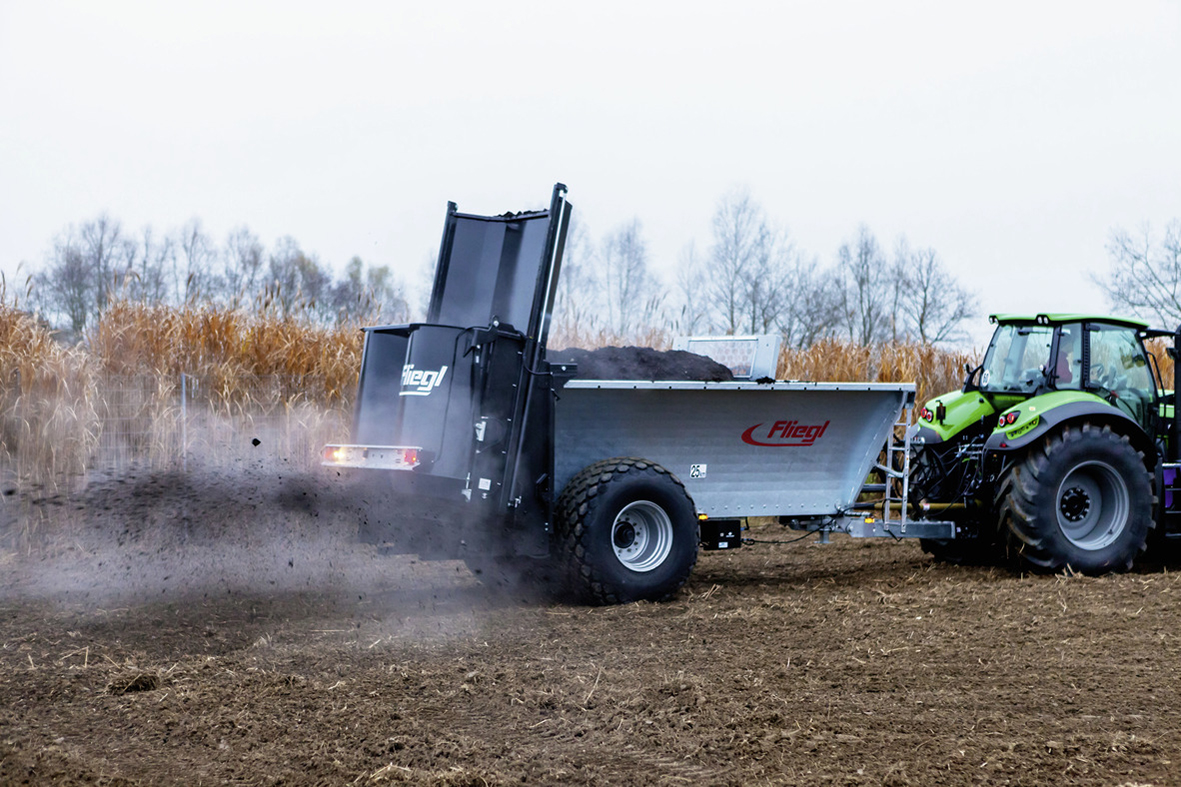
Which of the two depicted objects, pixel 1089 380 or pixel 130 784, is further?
pixel 1089 380

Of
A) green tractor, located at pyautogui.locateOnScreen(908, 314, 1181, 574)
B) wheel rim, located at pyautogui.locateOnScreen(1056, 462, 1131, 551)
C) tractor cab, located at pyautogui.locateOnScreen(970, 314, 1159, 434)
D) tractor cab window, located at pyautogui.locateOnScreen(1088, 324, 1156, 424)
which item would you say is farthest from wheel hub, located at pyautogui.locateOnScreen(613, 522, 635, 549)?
tractor cab window, located at pyautogui.locateOnScreen(1088, 324, 1156, 424)

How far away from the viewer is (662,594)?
7363 mm

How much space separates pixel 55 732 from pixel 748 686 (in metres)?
3.00

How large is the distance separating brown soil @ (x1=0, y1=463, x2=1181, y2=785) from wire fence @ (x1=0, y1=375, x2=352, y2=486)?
753mm

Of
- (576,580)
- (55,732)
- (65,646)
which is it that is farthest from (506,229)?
(55,732)

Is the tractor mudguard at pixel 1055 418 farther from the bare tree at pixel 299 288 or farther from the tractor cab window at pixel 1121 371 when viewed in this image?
the bare tree at pixel 299 288

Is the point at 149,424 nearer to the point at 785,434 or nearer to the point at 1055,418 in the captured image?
the point at 785,434

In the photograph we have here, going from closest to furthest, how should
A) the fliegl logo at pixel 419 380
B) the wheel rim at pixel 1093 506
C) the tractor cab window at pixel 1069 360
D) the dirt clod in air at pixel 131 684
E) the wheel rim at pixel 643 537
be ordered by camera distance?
the dirt clod in air at pixel 131 684, the fliegl logo at pixel 419 380, the wheel rim at pixel 643 537, the wheel rim at pixel 1093 506, the tractor cab window at pixel 1069 360

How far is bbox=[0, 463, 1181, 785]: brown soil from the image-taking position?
4035mm

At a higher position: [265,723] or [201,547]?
[201,547]

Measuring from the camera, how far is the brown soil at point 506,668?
404 centimetres

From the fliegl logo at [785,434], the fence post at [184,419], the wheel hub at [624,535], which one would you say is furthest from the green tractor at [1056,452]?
the fence post at [184,419]

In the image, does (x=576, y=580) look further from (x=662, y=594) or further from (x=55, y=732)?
(x=55, y=732)

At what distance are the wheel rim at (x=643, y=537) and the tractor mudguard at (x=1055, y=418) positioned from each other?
118 inches
